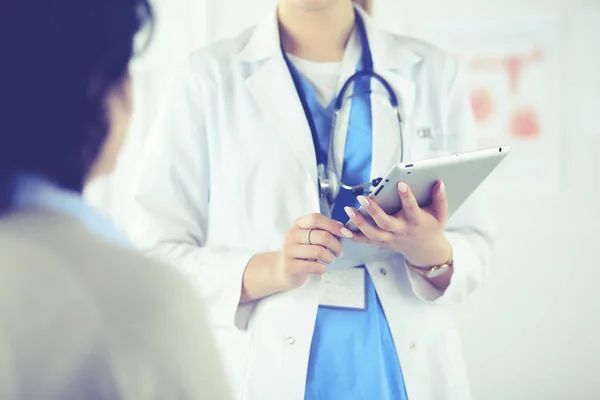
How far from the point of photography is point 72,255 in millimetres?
315

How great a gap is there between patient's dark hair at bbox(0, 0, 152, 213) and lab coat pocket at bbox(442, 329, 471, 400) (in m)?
0.70

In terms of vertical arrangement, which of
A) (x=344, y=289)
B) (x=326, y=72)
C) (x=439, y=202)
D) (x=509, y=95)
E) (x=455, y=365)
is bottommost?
(x=455, y=365)

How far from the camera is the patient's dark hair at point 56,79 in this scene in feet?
1.09

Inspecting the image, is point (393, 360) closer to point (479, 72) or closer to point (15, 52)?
point (15, 52)

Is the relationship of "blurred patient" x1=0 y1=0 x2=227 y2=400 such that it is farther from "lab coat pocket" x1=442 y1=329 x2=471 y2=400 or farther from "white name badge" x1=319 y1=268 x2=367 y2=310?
"lab coat pocket" x1=442 y1=329 x2=471 y2=400

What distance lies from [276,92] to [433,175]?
34 centimetres

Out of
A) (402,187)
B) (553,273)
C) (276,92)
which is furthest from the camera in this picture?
(553,273)

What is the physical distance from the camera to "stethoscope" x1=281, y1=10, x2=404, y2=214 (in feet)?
2.74

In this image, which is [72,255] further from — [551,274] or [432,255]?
[551,274]

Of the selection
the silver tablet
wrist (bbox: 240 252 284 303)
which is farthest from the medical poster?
wrist (bbox: 240 252 284 303)

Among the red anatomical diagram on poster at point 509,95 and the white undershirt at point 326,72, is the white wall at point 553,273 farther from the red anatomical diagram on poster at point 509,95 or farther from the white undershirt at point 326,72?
the white undershirt at point 326,72

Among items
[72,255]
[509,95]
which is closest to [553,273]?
[509,95]

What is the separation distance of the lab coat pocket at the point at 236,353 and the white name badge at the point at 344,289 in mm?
137

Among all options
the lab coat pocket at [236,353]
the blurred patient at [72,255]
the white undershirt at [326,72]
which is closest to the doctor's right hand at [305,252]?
the lab coat pocket at [236,353]
